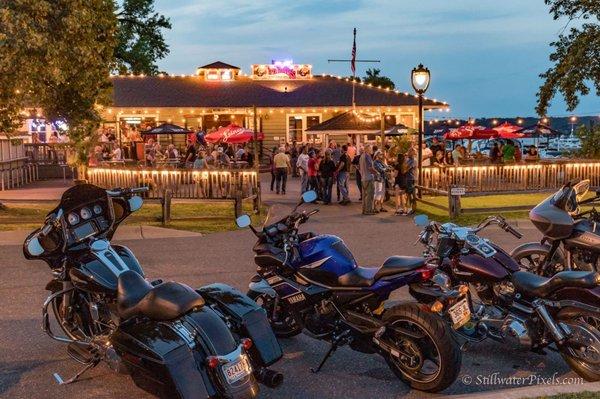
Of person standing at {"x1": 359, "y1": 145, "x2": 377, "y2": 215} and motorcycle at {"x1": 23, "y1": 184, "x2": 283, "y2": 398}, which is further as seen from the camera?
person standing at {"x1": 359, "y1": 145, "x2": 377, "y2": 215}

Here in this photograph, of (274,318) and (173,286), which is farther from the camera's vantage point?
(274,318)

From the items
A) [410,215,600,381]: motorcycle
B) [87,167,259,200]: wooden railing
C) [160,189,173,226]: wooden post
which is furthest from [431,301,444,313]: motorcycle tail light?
[87,167,259,200]: wooden railing

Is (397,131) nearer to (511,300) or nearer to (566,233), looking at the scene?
(566,233)

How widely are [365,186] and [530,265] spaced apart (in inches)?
383

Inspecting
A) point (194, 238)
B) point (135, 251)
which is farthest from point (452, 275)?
point (194, 238)

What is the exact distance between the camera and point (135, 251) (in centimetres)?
1195

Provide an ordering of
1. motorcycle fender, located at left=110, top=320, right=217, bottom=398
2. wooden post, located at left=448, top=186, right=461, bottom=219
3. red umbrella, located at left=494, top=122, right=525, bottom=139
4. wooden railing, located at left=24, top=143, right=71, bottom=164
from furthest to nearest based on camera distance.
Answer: red umbrella, located at left=494, top=122, right=525, bottom=139, wooden railing, located at left=24, top=143, right=71, bottom=164, wooden post, located at left=448, top=186, right=461, bottom=219, motorcycle fender, located at left=110, top=320, right=217, bottom=398

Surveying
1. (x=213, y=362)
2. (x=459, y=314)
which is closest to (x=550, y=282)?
(x=459, y=314)

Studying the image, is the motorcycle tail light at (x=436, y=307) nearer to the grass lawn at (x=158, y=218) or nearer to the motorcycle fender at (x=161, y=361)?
the motorcycle fender at (x=161, y=361)

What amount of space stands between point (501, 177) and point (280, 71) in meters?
19.6

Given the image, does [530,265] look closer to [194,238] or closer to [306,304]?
[306,304]

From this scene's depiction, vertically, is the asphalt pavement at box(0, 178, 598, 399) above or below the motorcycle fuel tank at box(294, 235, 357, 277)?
below

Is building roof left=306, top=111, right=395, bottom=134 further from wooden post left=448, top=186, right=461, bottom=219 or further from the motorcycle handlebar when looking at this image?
the motorcycle handlebar

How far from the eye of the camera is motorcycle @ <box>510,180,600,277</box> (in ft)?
21.8
